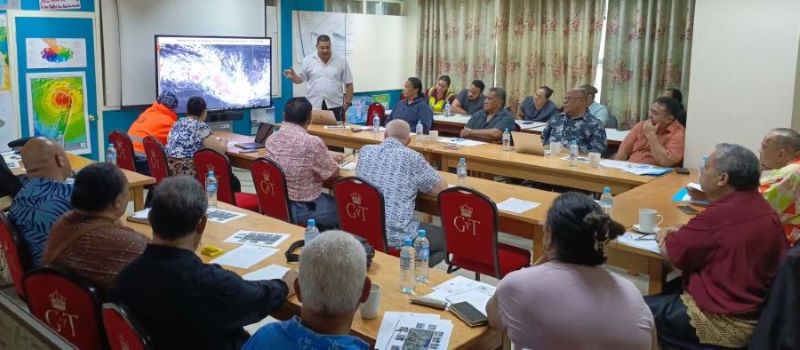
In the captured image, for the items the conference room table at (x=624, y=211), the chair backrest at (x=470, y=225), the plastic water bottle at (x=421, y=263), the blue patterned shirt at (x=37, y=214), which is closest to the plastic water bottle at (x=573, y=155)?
the conference room table at (x=624, y=211)

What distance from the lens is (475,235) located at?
370 cm

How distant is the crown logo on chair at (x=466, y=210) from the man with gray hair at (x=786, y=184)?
1.41 metres

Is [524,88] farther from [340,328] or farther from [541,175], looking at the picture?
[340,328]

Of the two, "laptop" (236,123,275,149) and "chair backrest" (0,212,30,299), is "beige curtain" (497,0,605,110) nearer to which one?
"laptop" (236,123,275,149)

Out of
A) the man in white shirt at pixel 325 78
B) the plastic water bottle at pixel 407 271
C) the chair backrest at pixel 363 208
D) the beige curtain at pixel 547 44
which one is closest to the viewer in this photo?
the plastic water bottle at pixel 407 271

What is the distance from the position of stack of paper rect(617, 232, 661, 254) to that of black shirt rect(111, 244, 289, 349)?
189 centimetres

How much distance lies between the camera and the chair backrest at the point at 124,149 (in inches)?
229

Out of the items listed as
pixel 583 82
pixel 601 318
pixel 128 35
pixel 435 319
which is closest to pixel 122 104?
pixel 128 35

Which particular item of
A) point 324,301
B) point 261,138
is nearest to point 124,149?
point 261,138

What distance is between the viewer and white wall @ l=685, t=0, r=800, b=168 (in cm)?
519

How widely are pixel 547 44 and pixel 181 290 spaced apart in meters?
7.83

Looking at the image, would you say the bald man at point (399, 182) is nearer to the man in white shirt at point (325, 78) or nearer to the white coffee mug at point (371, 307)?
the white coffee mug at point (371, 307)

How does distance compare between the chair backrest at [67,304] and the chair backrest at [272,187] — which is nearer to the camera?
the chair backrest at [67,304]

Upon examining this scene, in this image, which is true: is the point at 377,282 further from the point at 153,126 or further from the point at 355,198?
the point at 153,126
